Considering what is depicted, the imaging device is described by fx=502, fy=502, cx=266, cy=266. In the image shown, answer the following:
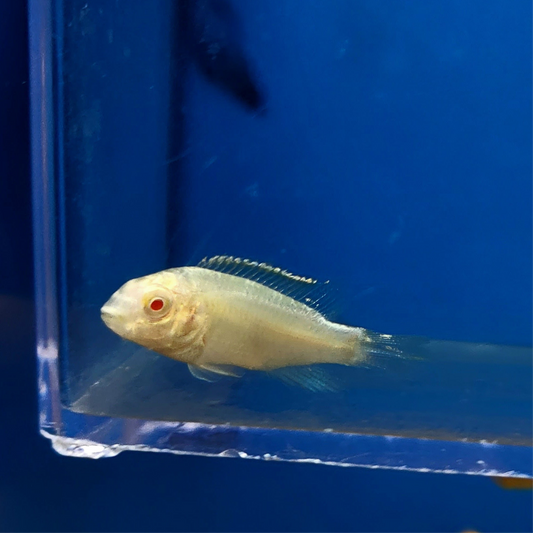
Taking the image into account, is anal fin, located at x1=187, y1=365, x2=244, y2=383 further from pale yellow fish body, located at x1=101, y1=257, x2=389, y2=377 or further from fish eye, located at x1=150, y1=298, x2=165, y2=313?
fish eye, located at x1=150, y1=298, x2=165, y2=313

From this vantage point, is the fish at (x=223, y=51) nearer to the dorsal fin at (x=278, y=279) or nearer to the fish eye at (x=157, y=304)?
the dorsal fin at (x=278, y=279)

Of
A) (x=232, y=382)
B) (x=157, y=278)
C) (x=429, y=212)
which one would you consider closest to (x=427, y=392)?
(x=232, y=382)

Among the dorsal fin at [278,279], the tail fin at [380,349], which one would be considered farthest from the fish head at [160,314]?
the tail fin at [380,349]

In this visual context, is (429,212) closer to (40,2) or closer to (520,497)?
(520,497)

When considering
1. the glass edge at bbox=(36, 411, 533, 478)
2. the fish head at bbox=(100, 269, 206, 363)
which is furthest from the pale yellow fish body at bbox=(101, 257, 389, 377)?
the glass edge at bbox=(36, 411, 533, 478)

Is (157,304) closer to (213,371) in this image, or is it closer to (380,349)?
(213,371)

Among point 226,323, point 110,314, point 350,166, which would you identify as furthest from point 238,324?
point 350,166

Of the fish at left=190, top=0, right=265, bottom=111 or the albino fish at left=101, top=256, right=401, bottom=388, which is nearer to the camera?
the albino fish at left=101, top=256, right=401, bottom=388
